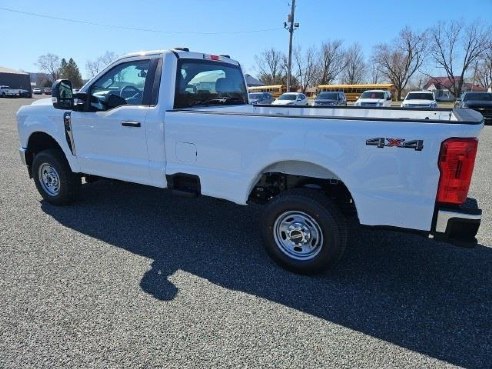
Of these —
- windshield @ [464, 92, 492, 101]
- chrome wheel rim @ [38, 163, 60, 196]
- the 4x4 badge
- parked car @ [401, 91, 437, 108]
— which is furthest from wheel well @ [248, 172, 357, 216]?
windshield @ [464, 92, 492, 101]

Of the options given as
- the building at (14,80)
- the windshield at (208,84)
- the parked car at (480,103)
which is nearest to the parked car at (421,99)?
the parked car at (480,103)

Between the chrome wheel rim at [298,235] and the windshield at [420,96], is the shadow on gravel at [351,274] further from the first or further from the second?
the windshield at [420,96]

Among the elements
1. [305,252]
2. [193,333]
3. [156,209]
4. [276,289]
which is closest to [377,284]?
[305,252]

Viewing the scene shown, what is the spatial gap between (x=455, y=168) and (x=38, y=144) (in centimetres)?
526

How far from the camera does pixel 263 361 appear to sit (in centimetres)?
243

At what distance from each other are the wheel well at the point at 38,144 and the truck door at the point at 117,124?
30.7 inches

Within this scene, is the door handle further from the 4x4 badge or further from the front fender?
the 4x4 badge

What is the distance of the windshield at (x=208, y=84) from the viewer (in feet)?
14.0

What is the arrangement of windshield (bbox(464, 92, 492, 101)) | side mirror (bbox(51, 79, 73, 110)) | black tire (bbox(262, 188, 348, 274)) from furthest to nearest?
windshield (bbox(464, 92, 492, 101))
side mirror (bbox(51, 79, 73, 110))
black tire (bbox(262, 188, 348, 274))

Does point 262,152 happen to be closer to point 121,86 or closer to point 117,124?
point 117,124

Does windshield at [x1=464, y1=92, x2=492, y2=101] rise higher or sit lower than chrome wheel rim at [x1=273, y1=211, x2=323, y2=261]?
higher

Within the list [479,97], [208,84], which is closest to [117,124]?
[208,84]

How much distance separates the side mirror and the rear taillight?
4.03 meters

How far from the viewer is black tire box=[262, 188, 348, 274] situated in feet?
10.8
